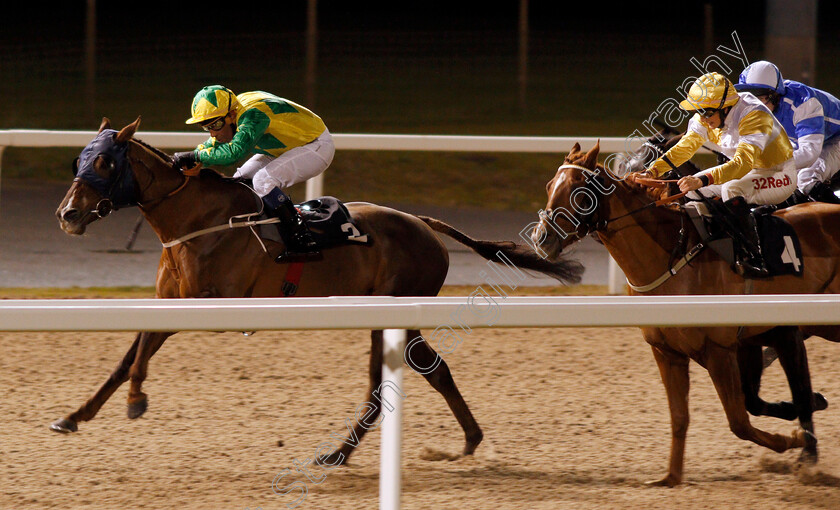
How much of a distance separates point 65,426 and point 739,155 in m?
2.80

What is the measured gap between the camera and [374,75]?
534 inches

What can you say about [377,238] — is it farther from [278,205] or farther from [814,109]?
[814,109]

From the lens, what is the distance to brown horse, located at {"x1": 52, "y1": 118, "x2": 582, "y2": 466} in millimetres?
4449

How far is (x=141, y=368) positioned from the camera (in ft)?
14.3

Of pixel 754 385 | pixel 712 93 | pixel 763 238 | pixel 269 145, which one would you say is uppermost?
pixel 712 93

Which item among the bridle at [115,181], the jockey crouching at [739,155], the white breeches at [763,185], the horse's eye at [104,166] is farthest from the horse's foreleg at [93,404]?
the white breeches at [763,185]

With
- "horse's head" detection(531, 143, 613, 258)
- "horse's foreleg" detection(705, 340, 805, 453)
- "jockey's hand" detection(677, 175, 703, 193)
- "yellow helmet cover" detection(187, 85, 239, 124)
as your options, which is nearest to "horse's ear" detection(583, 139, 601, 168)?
"horse's head" detection(531, 143, 613, 258)

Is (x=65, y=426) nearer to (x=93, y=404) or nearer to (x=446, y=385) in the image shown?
(x=93, y=404)

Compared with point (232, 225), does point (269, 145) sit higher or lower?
higher

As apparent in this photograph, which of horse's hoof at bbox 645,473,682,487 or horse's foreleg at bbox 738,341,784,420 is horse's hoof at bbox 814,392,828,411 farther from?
horse's hoof at bbox 645,473,682,487

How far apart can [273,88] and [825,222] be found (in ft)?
29.9

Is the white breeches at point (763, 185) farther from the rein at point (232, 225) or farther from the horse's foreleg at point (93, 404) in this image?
the horse's foreleg at point (93, 404)

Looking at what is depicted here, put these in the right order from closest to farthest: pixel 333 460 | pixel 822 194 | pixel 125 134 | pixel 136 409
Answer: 1. pixel 333 460
2. pixel 136 409
3. pixel 125 134
4. pixel 822 194

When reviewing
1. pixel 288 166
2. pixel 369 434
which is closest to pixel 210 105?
pixel 288 166
